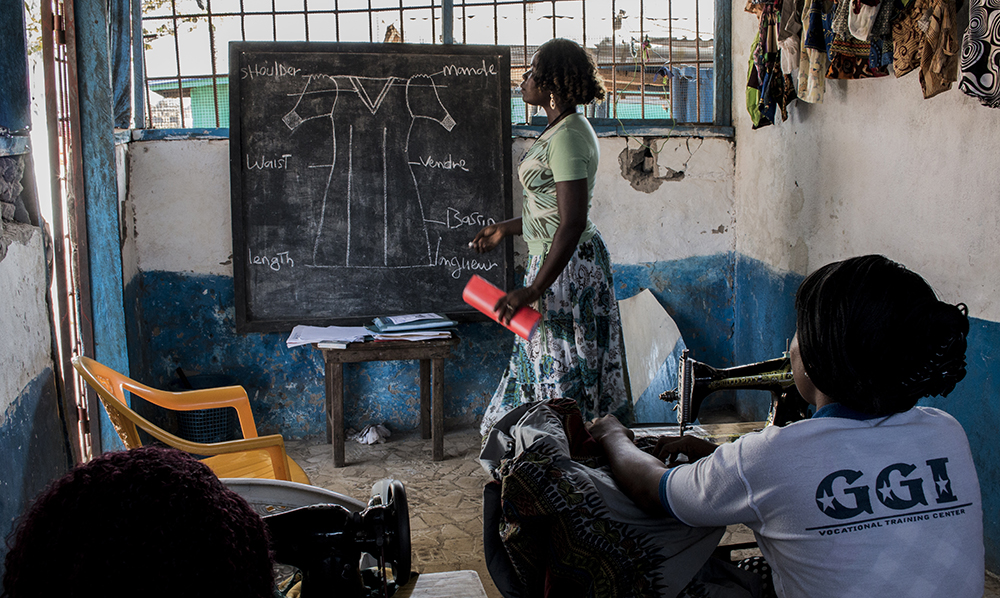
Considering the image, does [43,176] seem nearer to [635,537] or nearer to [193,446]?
[193,446]

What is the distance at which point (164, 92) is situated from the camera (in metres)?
3.74

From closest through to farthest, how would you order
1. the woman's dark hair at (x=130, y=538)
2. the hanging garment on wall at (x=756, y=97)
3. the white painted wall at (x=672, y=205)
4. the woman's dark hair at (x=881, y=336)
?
1. the woman's dark hair at (x=130, y=538)
2. the woman's dark hair at (x=881, y=336)
3. the hanging garment on wall at (x=756, y=97)
4. the white painted wall at (x=672, y=205)

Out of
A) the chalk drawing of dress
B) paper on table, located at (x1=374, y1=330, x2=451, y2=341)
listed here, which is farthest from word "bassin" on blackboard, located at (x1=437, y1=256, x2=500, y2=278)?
paper on table, located at (x1=374, y1=330, x2=451, y2=341)

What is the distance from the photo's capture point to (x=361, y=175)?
3.60 meters

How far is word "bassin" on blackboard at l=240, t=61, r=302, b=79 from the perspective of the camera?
3469 millimetres

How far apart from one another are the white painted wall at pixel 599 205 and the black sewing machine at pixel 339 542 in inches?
113

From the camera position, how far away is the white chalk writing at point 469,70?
11.9ft

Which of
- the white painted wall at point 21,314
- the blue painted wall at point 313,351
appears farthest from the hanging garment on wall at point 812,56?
the white painted wall at point 21,314

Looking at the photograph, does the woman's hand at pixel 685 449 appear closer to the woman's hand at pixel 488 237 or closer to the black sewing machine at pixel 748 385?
the black sewing machine at pixel 748 385

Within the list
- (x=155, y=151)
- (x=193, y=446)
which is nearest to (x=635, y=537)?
(x=193, y=446)

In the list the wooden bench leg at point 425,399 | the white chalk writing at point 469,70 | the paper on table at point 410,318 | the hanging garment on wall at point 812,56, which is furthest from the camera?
the wooden bench leg at point 425,399

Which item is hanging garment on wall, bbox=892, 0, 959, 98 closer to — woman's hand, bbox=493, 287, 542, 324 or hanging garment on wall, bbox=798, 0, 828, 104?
hanging garment on wall, bbox=798, 0, 828, 104

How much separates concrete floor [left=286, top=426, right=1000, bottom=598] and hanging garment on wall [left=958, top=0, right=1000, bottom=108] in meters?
1.46

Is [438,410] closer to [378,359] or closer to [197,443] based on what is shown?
[378,359]
